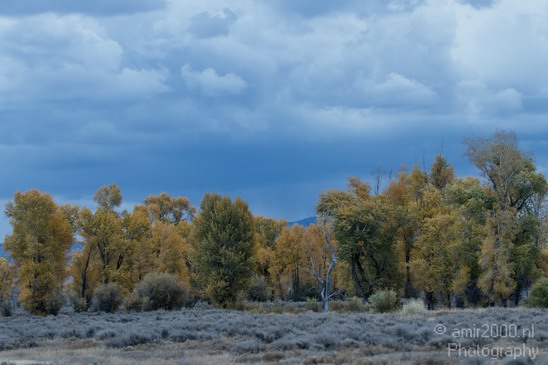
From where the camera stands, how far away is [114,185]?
7319 centimetres

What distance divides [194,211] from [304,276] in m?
20.7

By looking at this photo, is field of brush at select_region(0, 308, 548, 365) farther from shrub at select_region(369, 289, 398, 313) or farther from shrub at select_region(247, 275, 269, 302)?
shrub at select_region(247, 275, 269, 302)

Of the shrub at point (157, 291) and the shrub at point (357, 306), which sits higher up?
the shrub at point (157, 291)

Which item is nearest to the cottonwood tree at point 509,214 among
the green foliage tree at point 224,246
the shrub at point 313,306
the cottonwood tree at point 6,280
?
the shrub at point 313,306

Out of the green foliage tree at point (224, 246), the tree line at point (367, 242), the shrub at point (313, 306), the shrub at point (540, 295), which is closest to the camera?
the shrub at point (540, 295)

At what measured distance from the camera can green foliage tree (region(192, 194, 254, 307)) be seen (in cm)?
5681

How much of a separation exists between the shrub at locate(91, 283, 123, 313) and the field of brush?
889 inches

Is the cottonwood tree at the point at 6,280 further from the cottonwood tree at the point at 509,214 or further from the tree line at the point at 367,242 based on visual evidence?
the cottonwood tree at the point at 509,214

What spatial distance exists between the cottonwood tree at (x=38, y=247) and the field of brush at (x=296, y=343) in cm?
2259

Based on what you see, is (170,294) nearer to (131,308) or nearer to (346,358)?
(131,308)

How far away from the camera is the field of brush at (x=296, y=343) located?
68.3 ft

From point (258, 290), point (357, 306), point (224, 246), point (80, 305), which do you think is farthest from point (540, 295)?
point (258, 290)

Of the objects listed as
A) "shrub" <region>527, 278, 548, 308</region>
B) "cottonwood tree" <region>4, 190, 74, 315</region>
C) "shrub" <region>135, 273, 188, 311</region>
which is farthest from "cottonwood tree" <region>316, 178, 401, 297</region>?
"cottonwood tree" <region>4, 190, 74, 315</region>

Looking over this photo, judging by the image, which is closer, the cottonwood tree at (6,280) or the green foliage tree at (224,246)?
the green foliage tree at (224,246)
